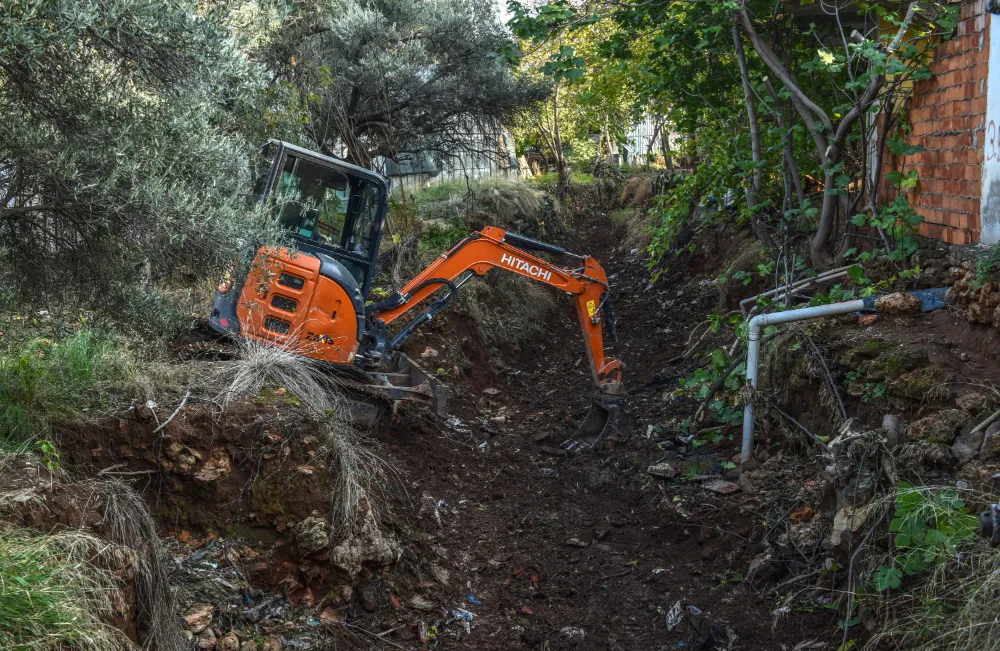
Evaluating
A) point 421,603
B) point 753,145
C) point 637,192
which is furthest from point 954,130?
point 637,192

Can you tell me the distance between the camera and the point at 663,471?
24.3 ft

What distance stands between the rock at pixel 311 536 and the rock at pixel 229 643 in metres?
0.88

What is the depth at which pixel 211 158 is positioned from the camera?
15.5 ft

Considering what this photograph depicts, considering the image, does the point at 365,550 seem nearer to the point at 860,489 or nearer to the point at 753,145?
the point at 860,489

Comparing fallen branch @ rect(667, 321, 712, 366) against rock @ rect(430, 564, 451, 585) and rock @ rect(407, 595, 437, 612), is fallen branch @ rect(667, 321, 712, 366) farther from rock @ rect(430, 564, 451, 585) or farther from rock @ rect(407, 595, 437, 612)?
rock @ rect(407, 595, 437, 612)

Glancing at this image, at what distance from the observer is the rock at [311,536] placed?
5477mm

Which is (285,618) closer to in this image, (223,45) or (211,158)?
(211,158)

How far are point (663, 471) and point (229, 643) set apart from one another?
4.00m

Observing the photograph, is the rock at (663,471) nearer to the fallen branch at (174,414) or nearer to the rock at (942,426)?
the rock at (942,426)

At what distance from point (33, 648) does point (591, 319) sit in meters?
7.28

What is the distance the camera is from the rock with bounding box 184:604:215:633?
4539 millimetres

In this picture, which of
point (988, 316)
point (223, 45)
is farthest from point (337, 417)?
point (988, 316)

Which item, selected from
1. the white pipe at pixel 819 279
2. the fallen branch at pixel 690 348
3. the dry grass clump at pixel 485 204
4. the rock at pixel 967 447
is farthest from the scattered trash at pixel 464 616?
the dry grass clump at pixel 485 204

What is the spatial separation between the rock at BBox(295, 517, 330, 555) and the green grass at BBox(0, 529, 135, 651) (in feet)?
5.26
